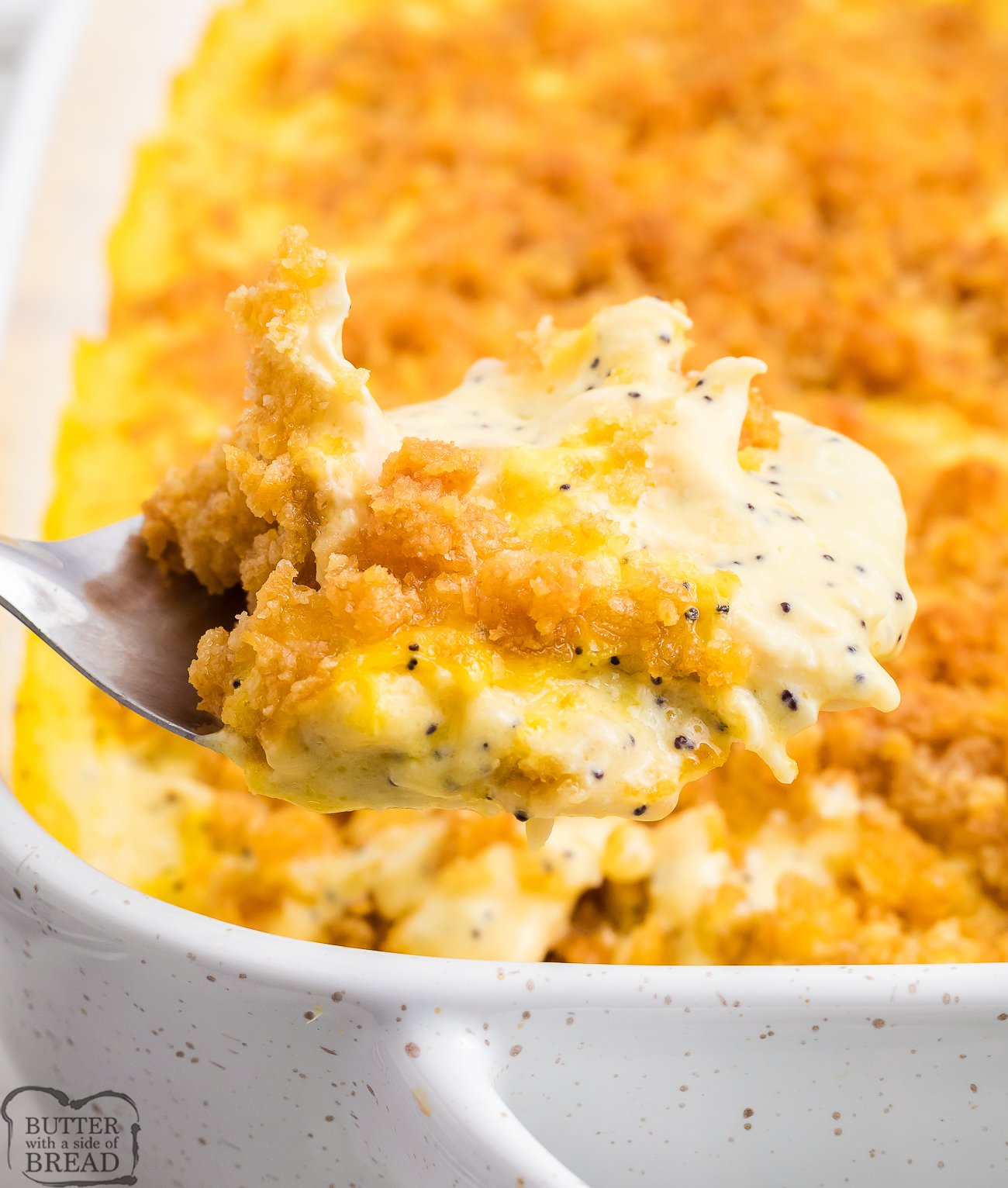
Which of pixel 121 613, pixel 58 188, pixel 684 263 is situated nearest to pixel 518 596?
pixel 121 613

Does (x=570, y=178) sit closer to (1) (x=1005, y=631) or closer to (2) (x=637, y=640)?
(1) (x=1005, y=631)

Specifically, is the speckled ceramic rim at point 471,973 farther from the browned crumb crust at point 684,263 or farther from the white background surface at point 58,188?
the white background surface at point 58,188

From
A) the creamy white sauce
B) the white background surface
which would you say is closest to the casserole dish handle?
the creamy white sauce

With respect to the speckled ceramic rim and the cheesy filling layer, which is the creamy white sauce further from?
the speckled ceramic rim

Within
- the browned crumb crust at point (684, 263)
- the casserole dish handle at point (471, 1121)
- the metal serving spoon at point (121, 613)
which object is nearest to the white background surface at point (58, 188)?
the browned crumb crust at point (684, 263)

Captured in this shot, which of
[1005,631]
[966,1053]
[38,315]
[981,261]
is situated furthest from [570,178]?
[966,1053]
